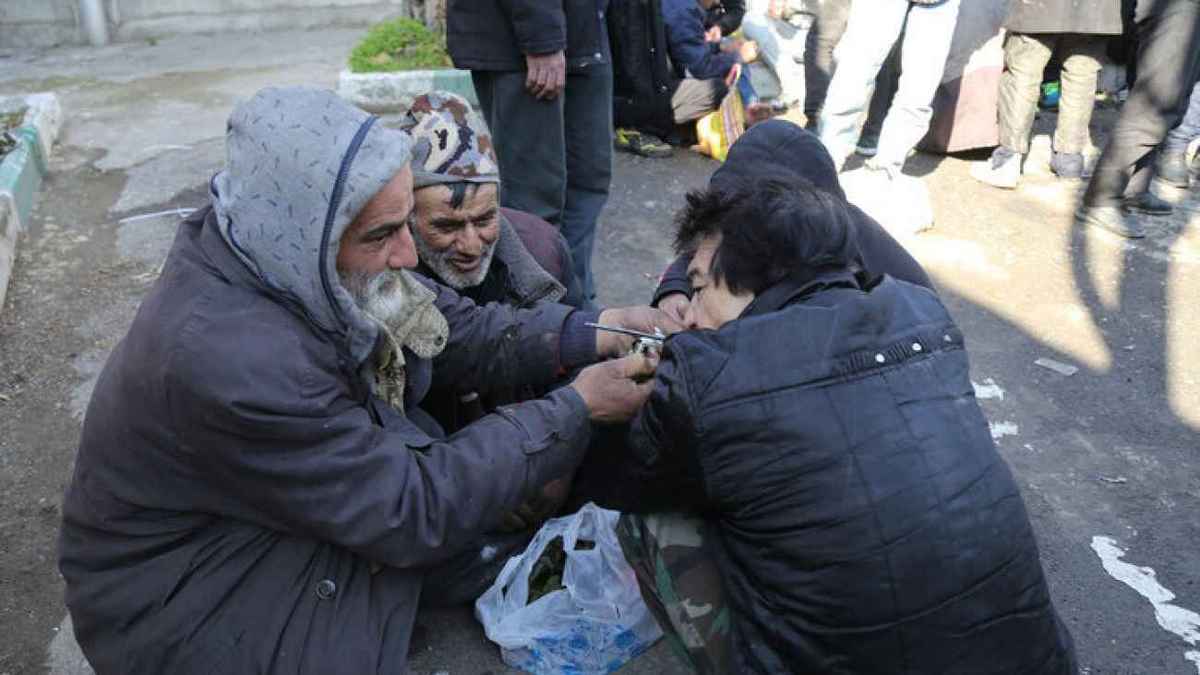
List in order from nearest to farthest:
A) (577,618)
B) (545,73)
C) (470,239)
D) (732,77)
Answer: (577,618)
(470,239)
(545,73)
(732,77)

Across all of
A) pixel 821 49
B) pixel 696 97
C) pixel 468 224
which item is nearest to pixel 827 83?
pixel 821 49

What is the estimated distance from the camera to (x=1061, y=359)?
3.97 meters

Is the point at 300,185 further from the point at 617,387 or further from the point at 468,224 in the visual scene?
the point at 468,224

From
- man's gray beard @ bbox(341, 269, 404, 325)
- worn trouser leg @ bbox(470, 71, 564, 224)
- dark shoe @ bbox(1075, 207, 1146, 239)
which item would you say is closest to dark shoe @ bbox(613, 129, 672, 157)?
worn trouser leg @ bbox(470, 71, 564, 224)

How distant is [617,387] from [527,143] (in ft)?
6.27

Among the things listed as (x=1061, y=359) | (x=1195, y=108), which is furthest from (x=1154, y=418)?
(x=1195, y=108)

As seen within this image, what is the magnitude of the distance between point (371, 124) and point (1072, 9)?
461cm

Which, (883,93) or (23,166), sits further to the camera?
(883,93)

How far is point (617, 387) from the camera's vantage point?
7.04ft

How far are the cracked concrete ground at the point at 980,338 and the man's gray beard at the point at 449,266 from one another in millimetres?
904

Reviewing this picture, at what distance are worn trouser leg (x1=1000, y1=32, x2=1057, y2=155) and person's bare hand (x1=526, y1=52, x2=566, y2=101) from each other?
10.2 ft

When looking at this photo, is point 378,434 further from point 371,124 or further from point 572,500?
point 572,500

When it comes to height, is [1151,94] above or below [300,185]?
below

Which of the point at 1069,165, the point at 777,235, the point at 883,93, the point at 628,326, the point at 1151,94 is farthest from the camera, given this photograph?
the point at 883,93
